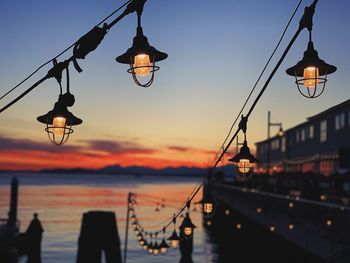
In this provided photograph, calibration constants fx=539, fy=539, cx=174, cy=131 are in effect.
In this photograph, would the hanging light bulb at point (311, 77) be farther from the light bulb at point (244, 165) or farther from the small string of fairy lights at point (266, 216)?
the small string of fairy lights at point (266, 216)

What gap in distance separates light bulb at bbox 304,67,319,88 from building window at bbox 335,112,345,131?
42.8m

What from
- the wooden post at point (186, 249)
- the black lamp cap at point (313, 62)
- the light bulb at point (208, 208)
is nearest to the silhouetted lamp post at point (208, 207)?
the light bulb at point (208, 208)

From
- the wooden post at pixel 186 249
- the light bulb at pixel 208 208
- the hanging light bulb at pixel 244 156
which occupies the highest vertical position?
the hanging light bulb at pixel 244 156

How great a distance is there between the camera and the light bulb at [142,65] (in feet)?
17.6

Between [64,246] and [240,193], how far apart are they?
1909cm

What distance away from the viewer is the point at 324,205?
81.0 feet

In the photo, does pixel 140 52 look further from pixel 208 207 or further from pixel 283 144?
pixel 283 144

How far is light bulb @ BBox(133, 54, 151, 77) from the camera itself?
5.36m

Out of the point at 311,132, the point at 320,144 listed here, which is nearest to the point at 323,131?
the point at 320,144

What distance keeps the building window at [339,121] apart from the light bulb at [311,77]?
42815mm

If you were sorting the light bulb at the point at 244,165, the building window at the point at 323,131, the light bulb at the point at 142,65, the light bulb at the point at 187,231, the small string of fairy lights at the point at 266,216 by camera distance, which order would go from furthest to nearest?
the building window at the point at 323,131, the small string of fairy lights at the point at 266,216, the light bulb at the point at 187,231, the light bulb at the point at 244,165, the light bulb at the point at 142,65

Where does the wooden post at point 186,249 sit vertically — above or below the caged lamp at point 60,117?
below

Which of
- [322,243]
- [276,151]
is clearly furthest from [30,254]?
[276,151]

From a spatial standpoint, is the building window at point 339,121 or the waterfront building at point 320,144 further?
the building window at point 339,121
